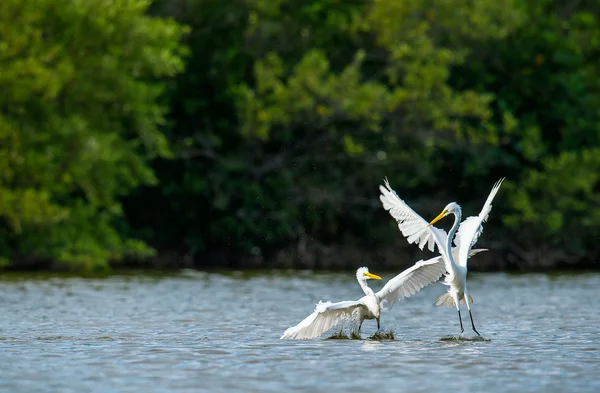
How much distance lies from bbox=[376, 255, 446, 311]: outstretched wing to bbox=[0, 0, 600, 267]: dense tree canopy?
64.4 feet

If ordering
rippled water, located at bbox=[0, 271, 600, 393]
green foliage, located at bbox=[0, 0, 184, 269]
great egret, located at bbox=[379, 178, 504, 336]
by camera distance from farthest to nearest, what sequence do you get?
green foliage, located at bbox=[0, 0, 184, 269] → great egret, located at bbox=[379, 178, 504, 336] → rippled water, located at bbox=[0, 271, 600, 393]

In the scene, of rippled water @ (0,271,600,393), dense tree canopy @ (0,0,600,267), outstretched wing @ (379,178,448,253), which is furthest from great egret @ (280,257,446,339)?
dense tree canopy @ (0,0,600,267)

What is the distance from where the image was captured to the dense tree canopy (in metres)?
39.2

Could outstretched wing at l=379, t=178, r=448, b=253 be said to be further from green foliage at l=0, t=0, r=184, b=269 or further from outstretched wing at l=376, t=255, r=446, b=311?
green foliage at l=0, t=0, r=184, b=269

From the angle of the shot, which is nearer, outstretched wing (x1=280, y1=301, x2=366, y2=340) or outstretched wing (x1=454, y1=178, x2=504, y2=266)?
outstretched wing (x1=280, y1=301, x2=366, y2=340)

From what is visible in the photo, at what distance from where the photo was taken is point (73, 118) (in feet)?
109

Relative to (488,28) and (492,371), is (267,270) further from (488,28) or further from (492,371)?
(492,371)

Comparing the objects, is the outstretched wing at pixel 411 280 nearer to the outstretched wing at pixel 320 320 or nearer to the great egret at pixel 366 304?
the great egret at pixel 366 304

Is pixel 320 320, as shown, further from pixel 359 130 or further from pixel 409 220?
pixel 359 130

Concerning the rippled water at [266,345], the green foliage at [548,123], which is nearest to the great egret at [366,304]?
the rippled water at [266,345]

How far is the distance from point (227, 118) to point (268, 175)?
1.98m

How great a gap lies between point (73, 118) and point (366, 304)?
17.6 metres

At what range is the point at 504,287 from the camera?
29844 mm

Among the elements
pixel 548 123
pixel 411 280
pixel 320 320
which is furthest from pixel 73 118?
pixel 320 320
